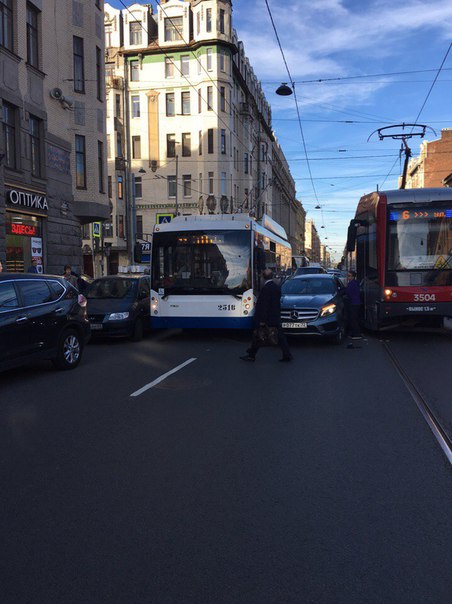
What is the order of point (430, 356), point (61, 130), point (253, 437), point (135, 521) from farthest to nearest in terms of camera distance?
1. point (61, 130)
2. point (430, 356)
3. point (253, 437)
4. point (135, 521)

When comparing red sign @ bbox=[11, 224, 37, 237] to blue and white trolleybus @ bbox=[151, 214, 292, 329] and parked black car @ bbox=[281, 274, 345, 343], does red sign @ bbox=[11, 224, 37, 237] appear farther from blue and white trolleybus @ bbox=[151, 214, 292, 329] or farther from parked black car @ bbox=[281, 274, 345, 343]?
parked black car @ bbox=[281, 274, 345, 343]

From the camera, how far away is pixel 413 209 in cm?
1225

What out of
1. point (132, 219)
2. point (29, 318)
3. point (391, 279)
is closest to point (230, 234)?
point (391, 279)

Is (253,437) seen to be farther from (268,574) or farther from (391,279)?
(391,279)

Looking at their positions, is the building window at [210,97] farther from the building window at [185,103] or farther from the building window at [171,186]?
the building window at [171,186]

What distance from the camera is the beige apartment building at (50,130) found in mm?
17031

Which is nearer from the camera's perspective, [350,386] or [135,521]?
[135,521]

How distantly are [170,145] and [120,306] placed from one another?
37935 mm

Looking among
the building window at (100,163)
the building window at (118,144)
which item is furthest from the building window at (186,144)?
the building window at (100,163)

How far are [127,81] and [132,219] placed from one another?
20257 mm

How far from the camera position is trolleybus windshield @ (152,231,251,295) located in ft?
41.3

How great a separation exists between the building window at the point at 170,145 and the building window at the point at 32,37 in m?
29.2

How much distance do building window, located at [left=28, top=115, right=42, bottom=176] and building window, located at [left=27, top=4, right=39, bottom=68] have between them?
1.88 m

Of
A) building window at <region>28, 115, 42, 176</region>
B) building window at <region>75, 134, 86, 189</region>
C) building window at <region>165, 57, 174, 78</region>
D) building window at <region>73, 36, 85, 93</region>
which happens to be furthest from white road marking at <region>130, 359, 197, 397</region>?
building window at <region>165, 57, 174, 78</region>
